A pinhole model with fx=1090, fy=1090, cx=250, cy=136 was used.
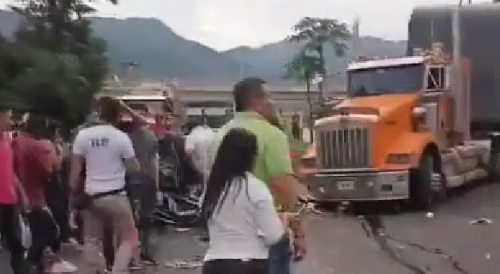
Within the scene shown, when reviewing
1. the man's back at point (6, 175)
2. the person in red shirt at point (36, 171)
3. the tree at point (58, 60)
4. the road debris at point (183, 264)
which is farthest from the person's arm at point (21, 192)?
the tree at point (58, 60)

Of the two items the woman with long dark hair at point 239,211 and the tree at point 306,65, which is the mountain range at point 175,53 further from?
the woman with long dark hair at point 239,211

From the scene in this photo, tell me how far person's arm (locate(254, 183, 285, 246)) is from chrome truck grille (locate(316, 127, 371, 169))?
41.2 feet

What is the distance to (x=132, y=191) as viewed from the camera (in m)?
11.9

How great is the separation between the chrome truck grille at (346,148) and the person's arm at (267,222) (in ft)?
41.2

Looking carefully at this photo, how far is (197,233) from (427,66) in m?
6.05

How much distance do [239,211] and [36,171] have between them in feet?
18.1

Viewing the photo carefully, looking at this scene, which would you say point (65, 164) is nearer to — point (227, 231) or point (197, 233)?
point (197, 233)

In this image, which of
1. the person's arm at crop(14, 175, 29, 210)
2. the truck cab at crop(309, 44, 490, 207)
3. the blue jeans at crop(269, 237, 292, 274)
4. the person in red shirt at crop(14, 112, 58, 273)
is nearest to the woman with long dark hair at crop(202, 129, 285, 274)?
the blue jeans at crop(269, 237, 292, 274)

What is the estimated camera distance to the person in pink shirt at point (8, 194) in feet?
32.3

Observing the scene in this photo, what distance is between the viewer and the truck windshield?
19.2 meters

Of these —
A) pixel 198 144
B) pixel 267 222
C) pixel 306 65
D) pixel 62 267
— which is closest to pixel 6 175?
pixel 62 267

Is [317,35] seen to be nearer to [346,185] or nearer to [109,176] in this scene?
[346,185]

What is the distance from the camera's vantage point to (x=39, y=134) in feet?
35.5

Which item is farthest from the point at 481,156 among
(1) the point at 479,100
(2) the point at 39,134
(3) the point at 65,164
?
(2) the point at 39,134
